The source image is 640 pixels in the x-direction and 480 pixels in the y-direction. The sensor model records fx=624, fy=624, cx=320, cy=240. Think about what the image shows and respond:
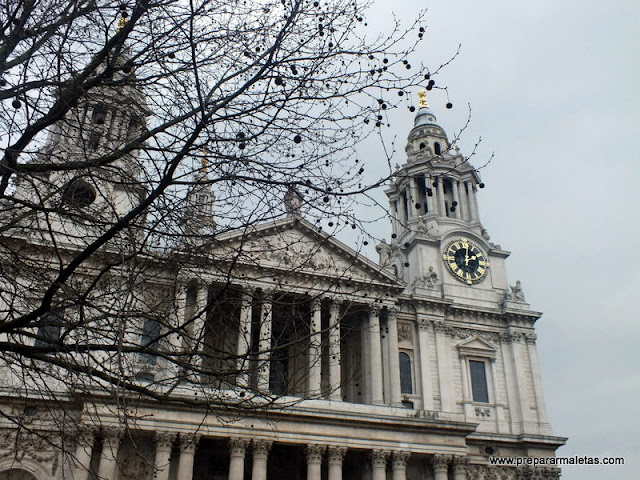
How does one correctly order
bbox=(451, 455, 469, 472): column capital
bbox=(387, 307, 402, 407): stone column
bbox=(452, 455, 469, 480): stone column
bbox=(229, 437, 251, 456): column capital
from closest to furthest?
bbox=(229, 437, 251, 456): column capital → bbox=(452, 455, 469, 480): stone column → bbox=(451, 455, 469, 472): column capital → bbox=(387, 307, 402, 407): stone column

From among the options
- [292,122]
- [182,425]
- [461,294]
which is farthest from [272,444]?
[292,122]

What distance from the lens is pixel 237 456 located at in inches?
1110

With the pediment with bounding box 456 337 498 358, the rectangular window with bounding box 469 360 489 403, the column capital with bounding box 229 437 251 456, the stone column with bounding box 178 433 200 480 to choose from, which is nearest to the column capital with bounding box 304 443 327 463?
the column capital with bounding box 229 437 251 456

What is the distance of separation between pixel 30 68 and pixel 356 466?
2824cm

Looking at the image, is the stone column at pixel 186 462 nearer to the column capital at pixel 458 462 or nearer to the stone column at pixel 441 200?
the column capital at pixel 458 462

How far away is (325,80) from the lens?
10008 millimetres

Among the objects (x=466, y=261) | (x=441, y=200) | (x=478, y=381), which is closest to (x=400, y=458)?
(x=478, y=381)

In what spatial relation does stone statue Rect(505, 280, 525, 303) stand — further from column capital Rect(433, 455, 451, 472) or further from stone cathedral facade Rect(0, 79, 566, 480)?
column capital Rect(433, 455, 451, 472)

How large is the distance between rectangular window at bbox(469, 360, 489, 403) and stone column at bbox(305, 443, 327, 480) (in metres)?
12.6

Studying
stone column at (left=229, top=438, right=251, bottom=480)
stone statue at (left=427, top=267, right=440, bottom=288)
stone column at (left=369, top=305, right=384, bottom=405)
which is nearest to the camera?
stone column at (left=229, top=438, right=251, bottom=480)

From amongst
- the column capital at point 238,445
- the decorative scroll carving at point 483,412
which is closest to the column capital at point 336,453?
the column capital at point 238,445

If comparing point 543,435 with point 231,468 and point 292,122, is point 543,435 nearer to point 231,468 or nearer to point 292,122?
point 231,468

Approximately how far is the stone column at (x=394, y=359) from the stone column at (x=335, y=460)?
5.00m

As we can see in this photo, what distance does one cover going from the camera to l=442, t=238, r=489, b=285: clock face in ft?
137
